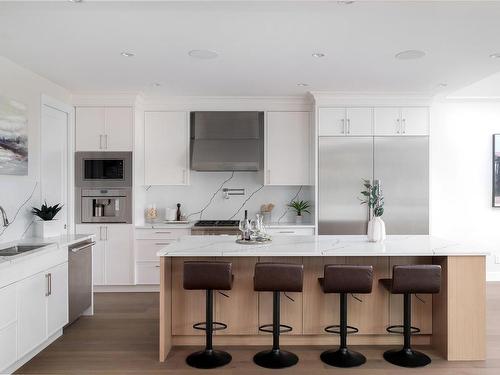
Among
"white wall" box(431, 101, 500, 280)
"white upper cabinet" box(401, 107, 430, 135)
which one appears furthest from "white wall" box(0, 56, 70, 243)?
"white wall" box(431, 101, 500, 280)

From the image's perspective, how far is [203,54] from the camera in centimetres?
352

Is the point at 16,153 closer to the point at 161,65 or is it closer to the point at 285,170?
the point at 161,65

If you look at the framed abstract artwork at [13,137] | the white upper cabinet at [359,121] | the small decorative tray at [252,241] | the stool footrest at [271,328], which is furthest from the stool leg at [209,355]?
the white upper cabinet at [359,121]

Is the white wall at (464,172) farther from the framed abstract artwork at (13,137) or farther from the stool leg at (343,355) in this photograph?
the framed abstract artwork at (13,137)

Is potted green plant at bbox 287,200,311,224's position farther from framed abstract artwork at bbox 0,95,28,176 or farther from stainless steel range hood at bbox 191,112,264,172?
framed abstract artwork at bbox 0,95,28,176

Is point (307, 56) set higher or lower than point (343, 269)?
higher

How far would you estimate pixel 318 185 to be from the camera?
196 inches

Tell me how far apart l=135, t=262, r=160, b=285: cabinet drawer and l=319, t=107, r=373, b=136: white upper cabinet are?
2.86 meters

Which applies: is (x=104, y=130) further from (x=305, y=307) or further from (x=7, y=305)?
(x=305, y=307)

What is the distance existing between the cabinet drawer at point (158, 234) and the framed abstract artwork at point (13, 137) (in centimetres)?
161

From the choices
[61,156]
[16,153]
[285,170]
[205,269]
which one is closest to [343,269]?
[205,269]

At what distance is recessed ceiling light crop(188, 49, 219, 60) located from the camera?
135 inches

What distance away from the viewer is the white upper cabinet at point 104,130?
5.02m

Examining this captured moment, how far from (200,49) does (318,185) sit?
95.5 inches
